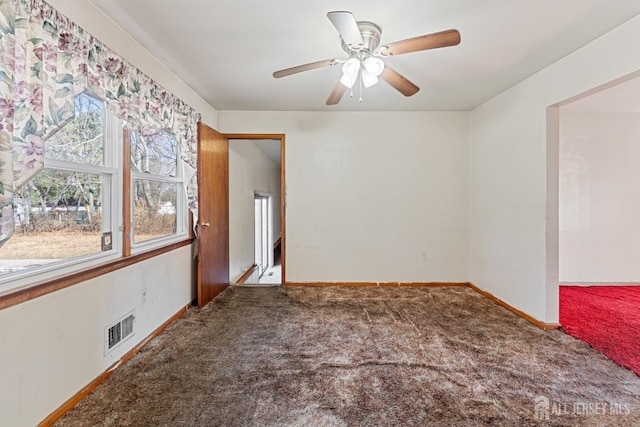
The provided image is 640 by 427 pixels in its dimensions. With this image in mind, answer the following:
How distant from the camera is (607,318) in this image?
281 centimetres

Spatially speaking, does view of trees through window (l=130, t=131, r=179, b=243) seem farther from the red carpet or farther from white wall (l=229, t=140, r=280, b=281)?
the red carpet

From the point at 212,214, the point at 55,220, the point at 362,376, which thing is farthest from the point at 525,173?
the point at 55,220

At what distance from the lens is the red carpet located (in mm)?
2235

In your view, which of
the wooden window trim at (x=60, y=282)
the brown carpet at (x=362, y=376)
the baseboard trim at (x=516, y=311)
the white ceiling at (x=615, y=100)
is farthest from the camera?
the white ceiling at (x=615, y=100)

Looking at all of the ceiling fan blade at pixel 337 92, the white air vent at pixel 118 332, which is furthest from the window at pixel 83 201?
the ceiling fan blade at pixel 337 92

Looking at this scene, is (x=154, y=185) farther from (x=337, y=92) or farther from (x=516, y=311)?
(x=516, y=311)

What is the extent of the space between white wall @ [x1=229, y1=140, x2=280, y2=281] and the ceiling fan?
2563 mm

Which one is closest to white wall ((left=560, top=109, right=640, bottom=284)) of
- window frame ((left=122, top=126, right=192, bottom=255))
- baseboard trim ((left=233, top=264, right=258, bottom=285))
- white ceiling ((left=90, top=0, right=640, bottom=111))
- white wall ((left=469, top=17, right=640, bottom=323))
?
white wall ((left=469, top=17, right=640, bottom=323))

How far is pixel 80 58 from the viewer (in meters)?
1.56

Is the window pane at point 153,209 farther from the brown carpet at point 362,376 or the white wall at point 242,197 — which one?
the white wall at point 242,197

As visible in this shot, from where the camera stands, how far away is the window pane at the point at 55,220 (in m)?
1.44

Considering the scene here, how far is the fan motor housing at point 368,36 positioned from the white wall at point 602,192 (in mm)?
3313

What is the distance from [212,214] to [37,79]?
7.05 ft

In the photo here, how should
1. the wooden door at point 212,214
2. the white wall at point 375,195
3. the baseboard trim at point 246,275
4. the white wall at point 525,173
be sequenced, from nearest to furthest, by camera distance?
the white wall at point 525,173
the wooden door at point 212,214
the white wall at point 375,195
the baseboard trim at point 246,275
